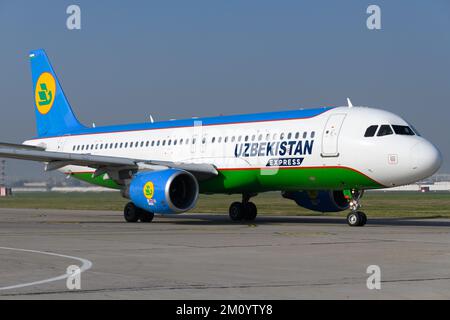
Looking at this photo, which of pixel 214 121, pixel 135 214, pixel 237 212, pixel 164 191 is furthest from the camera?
pixel 237 212

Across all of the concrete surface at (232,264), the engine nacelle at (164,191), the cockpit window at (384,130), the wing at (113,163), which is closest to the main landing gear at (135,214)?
the wing at (113,163)

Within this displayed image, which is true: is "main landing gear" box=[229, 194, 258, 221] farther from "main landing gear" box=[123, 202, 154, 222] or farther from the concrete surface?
the concrete surface

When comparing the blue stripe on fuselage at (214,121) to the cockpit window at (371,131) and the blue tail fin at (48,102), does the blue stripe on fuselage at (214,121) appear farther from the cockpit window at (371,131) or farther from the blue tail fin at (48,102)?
the cockpit window at (371,131)

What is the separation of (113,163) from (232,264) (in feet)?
55.4

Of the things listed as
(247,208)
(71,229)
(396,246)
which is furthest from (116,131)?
(396,246)

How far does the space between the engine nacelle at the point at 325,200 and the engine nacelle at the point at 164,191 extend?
5562 mm

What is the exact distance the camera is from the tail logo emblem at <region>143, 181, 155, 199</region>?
29500 mm

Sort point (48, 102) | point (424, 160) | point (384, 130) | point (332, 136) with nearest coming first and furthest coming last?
point (424, 160) < point (384, 130) < point (332, 136) < point (48, 102)

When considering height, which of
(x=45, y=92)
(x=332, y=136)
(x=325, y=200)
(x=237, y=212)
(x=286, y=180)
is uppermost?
(x=45, y=92)

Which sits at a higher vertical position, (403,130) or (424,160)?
(403,130)

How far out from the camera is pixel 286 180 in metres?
30.3

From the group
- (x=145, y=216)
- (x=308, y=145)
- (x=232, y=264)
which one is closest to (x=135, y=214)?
(x=145, y=216)

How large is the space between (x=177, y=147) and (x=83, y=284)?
22687 millimetres

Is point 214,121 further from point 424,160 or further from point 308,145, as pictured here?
point 424,160
